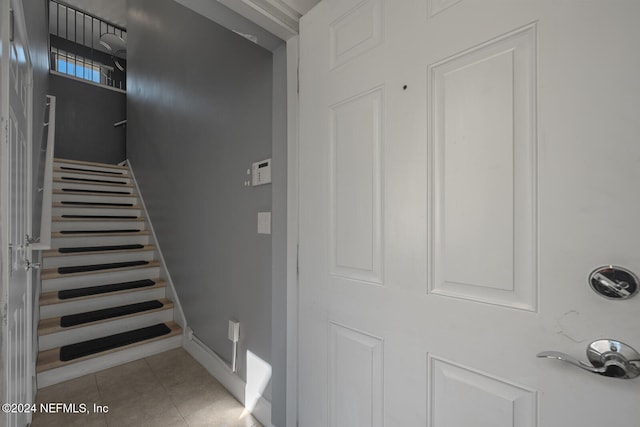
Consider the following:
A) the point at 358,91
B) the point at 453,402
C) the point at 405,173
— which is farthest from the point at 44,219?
the point at 453,402

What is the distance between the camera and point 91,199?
144 inches

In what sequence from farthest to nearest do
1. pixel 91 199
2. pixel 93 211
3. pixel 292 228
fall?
1. pixel 91 199
2. pixel 93 211
3. pixel 292 228

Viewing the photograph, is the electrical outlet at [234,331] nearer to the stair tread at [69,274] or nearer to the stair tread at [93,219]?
the stair tread at [69,274]

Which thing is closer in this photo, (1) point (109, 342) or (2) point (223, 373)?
(2) point (223, 373)

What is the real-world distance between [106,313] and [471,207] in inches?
117

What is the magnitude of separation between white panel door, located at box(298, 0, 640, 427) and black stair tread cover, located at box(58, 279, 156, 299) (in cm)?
237

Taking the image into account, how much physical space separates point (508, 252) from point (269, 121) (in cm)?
132

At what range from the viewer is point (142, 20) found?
371cm

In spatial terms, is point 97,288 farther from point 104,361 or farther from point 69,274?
point 104,361

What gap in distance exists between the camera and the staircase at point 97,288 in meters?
2.20

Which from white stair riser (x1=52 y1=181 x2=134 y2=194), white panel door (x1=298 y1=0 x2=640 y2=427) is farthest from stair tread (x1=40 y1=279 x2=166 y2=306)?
white panel door (x1=298 y1=0 x2=640 y2=427)

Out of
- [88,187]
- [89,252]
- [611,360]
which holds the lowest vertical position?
[89,252]

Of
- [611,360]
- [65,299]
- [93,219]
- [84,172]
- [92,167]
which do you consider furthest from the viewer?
[92,167]

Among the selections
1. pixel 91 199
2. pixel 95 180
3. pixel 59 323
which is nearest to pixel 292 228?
pixel 59 323
